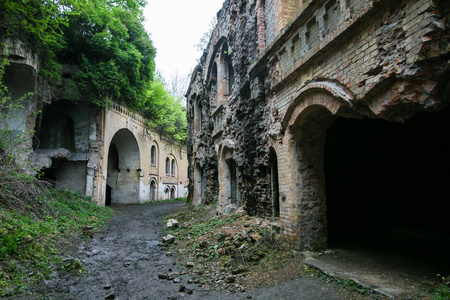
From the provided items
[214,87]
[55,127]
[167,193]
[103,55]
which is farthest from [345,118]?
[167,193]

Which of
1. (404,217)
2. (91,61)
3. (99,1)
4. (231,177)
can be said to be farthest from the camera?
(91,61)

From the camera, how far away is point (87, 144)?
16.4 m

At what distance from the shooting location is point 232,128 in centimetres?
973

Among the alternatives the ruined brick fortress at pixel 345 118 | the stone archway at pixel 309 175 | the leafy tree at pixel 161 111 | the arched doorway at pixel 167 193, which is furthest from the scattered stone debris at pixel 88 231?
the arched doorway at pixel 167 193

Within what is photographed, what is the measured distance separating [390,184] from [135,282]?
657 cm

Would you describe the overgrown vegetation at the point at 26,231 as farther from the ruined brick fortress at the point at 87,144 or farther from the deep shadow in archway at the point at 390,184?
the deep shadow in archway at the point at 390,184

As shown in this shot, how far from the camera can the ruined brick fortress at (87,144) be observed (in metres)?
11.7

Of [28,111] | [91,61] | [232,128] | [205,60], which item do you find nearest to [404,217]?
[232,128]

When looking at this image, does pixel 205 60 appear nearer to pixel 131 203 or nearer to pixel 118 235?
pixel 118 235

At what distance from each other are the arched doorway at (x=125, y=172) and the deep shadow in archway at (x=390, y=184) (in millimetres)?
19071

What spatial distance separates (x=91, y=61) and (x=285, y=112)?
14.0m

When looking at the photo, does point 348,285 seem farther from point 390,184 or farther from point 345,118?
point 345,118

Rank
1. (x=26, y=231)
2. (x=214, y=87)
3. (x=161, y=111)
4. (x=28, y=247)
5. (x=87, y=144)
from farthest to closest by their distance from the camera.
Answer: (x=161, y=111) < (x=87, y=144) < (x=214, y=87) < (x=26, y=231) < (x=28, y=247)

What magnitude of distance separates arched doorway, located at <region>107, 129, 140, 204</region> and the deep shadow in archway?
19.1 meters
